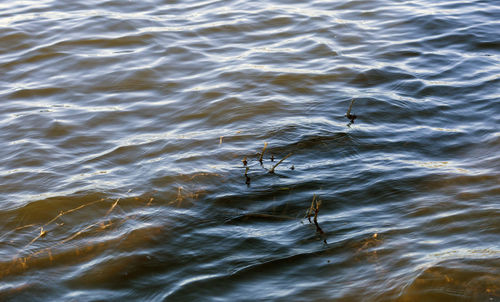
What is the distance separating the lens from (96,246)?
3480 millimetres

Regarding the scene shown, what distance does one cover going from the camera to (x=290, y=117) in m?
5.09

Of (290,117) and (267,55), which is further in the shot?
(267,55)

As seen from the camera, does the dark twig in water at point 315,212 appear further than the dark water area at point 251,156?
Yes

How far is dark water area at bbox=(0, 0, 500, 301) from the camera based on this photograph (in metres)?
3.15

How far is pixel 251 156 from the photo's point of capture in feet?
14.7

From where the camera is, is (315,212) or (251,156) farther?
(251,156)

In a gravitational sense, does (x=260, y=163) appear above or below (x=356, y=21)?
below

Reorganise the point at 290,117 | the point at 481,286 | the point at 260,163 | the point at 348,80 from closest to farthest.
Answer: the point at 481,286, the point at 260,163, the point at 290,117, the point at 348,80

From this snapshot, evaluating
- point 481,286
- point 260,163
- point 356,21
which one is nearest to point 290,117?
point 260,163

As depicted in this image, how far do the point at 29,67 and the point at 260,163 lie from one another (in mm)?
3520

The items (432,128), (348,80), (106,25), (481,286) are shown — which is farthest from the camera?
(106,25)

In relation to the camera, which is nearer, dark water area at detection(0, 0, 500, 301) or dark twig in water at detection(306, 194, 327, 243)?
dark water area at detection(0, 0, 500, 301)

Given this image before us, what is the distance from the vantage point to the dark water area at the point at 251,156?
10.3 feet

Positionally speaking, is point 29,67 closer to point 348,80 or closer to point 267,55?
point 267,55
